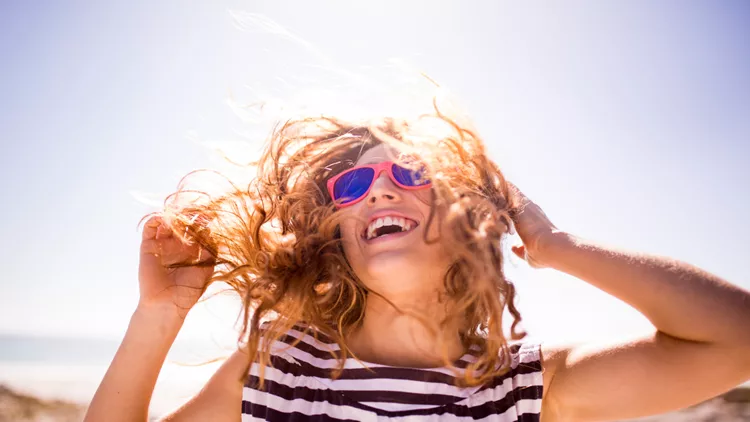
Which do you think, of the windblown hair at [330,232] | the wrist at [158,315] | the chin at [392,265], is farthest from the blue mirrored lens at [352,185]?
the wrist at [158,315]

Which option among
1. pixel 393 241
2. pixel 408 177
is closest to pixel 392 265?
pixel 393 241

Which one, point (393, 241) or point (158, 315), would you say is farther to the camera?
point (158, 315)

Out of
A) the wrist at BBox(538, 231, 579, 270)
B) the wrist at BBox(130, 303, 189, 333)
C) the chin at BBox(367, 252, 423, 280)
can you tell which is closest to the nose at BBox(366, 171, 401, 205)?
the chin at BBox(367, 252, 423, 280)

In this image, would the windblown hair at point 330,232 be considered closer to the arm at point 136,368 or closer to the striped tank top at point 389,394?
the striped tank top at point 389,394

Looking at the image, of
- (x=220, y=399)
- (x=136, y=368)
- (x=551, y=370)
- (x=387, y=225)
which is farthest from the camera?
(x=387, y=225)

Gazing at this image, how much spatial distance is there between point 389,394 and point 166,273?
1.47m

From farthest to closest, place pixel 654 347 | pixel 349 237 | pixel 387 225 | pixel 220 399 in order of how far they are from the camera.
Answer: pixel 349 237, pixel 387 225, pixel 220 399, pixel 654 347

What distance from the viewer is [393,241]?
269cm

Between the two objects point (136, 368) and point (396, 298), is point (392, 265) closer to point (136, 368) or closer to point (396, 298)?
point (396, 298)

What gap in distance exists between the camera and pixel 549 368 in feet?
A: 8.16

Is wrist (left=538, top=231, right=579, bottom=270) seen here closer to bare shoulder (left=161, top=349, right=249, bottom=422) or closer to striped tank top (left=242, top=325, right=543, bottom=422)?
striped tank top (left=242, top=325, right=543, bottom=422)

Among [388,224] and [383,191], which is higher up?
[383,191]

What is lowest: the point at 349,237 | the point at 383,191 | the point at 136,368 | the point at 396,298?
the point at 136,368

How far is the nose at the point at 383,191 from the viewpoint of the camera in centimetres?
282
